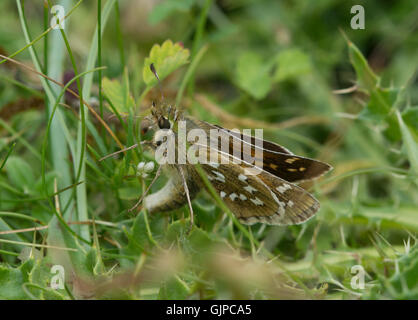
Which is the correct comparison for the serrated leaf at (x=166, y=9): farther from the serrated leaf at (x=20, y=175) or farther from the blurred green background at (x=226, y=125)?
the serrated leaf at (x=20, y=175)

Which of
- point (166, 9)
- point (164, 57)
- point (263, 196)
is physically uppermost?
point (166, 9)

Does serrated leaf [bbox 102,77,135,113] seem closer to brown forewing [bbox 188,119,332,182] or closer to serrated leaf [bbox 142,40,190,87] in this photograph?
serrated leaf [bbox 142,40,190,87]

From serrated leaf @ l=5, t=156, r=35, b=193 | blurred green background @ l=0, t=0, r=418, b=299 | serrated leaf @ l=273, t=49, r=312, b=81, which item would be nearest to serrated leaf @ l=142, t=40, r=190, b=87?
blurred green background @ l=0, t=0, r=418, b=299

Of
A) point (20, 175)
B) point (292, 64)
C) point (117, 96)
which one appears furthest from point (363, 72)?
point (20, 175)

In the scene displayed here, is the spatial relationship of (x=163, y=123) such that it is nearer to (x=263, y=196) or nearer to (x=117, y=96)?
(x=117, y=96)

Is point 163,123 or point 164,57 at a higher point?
point 164,57

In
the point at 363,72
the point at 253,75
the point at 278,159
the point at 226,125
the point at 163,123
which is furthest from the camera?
the point at 253,75
